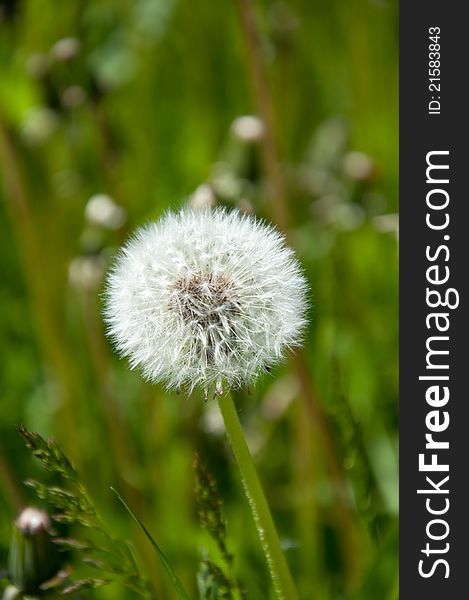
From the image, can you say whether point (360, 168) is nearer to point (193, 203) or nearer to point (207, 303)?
point (193, 203)

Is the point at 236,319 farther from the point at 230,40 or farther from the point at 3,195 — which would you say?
the point at 230,40

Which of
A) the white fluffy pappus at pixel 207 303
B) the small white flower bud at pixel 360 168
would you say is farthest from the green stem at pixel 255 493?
the small white flower bud at pixel 360 168

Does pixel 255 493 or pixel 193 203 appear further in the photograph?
pixel 193 203

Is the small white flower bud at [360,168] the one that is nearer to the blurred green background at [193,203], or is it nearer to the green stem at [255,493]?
the blurred green background at [193,203]

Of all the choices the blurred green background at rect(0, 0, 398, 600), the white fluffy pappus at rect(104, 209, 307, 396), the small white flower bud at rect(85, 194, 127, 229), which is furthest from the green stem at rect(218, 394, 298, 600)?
the small white flower bud at rect(85, 194, 127, 229)

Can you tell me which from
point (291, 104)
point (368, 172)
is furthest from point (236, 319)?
point (291, 104)

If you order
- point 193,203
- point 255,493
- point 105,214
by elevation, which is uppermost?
point 105,214

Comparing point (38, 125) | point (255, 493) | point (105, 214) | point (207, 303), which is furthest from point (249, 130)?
point (255, 493)
